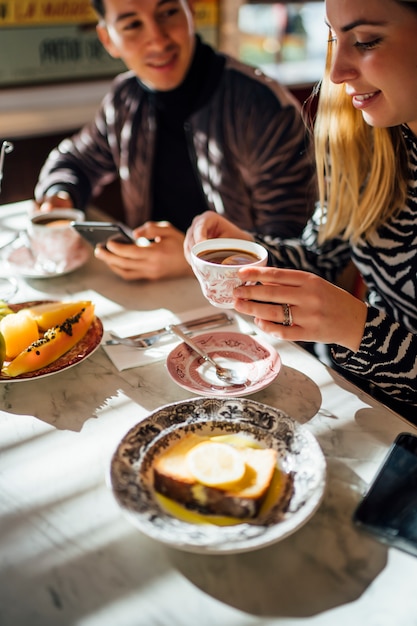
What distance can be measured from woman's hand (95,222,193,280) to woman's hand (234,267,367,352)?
491 millimetres

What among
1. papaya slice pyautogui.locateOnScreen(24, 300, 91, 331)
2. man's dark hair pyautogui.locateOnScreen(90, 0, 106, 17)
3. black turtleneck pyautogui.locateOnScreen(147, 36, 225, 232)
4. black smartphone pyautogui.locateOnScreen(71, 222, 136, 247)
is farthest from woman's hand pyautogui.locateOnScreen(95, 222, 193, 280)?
man's dark hair pyautogui.locateOnScreen(90, 0, 106, 17)

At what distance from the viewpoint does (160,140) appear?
2193mm

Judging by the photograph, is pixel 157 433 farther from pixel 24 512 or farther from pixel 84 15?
pixel 84 15

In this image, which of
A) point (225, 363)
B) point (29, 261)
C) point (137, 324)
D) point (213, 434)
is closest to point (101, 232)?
point (29, 261)

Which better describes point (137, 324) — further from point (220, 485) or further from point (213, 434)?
point (220, 485)

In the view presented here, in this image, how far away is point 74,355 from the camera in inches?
46.7

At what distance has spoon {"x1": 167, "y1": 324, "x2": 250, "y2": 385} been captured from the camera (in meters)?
1.13

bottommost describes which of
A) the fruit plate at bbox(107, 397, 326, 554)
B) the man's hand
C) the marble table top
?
the marble table top

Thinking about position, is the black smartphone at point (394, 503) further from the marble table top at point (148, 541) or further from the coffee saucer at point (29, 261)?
the coffee saucer at point (29, 261)

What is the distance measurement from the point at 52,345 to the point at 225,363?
340 millimetres

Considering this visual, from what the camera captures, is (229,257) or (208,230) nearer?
(229,257)

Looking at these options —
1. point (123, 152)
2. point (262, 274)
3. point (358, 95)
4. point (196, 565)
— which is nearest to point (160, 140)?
point (123, 152)

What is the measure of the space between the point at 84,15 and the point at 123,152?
48.2 inches

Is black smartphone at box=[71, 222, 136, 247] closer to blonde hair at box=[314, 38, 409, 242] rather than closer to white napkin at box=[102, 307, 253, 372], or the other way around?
white napkin at box=[102, 307, 253, 372]
